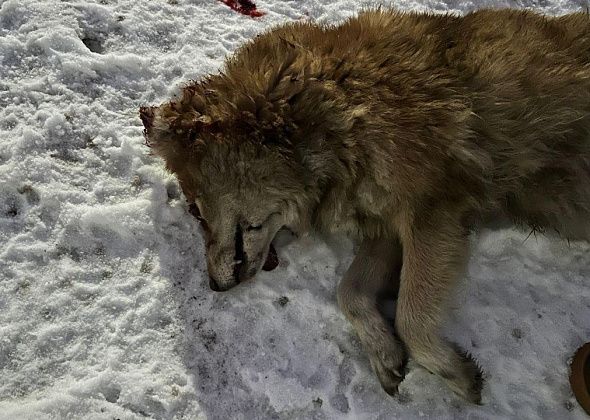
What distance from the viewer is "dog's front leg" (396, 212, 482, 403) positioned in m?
3.19

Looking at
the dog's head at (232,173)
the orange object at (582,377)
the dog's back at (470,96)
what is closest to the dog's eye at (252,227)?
the dog's head at (232,173)

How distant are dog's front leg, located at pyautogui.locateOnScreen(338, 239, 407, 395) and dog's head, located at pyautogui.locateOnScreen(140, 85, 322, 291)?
1.35 feet

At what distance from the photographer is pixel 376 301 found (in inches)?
135

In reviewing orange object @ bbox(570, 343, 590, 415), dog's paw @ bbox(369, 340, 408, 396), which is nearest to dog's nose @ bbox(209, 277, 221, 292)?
dog's paw @ bbox(369, 340, 408, 396)

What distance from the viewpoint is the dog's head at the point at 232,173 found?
309cm

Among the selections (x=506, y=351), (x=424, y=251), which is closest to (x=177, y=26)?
(x=424, y=251)

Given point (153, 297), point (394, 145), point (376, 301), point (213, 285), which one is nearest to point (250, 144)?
point (394, 145)

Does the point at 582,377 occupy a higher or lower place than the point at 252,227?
lower

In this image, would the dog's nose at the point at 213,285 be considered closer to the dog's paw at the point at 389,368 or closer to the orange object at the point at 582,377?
the dog's paw at the point at 389,368

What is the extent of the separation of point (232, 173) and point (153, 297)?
0.79 meters

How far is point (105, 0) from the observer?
14.1ft

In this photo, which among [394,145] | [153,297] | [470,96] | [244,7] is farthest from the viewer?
[244,7]

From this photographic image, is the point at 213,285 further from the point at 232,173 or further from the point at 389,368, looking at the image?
the point at 389,368

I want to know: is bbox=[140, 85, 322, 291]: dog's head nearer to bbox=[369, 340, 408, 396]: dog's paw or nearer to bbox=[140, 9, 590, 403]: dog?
bbox=[140, 9, 590, 403]: dog
